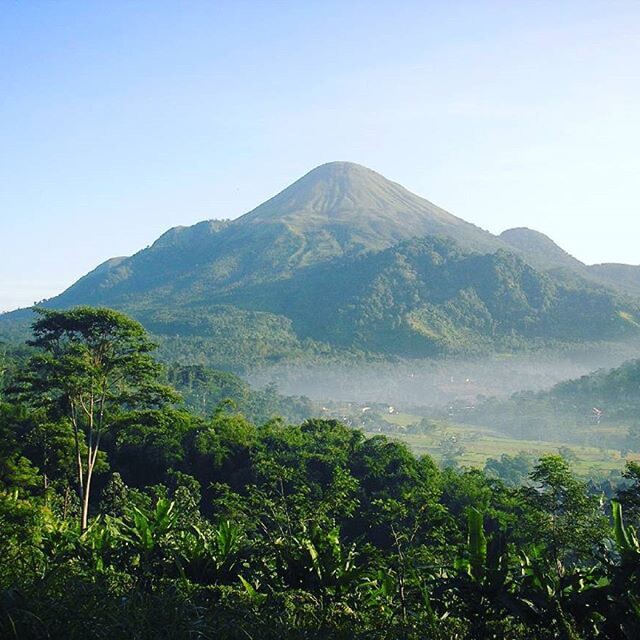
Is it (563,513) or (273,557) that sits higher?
(273,557)

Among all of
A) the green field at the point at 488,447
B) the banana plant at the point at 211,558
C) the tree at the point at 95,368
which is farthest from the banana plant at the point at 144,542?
Answer: the green field at the point at 488,447

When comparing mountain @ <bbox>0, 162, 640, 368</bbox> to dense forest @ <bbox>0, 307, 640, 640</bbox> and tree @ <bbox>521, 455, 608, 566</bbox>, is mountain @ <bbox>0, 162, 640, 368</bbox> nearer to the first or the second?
dense forest @ <bbox>0, 307, 640, 640</bbox>

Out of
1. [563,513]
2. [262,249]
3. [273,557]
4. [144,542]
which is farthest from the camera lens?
[262,249]

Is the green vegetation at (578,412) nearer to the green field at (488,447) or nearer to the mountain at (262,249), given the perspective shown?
the green field at (488,447)

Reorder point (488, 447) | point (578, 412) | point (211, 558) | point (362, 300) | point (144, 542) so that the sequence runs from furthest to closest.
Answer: point (362, 300) < point (578, 412) < point (488, 447) < point (144, 542) < point (211, 558)

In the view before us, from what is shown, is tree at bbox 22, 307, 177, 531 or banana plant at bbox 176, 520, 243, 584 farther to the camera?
tree at bbox 22, 307, 177, 531

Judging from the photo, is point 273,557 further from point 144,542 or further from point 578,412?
point 578,412

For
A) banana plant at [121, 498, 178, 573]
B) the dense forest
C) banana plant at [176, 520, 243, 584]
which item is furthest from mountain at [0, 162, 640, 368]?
banana plant at [176, 520, 243, 584]

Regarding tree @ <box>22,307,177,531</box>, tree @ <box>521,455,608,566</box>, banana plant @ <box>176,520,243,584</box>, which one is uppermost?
tree @ <box>22,307,177,531</box>

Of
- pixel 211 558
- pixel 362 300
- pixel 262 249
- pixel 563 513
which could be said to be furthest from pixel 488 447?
pixel 262 249

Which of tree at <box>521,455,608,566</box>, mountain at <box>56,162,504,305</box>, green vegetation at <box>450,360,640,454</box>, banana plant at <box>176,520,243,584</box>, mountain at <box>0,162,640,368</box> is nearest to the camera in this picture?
banana plant at <box>176,520,243,584</box>

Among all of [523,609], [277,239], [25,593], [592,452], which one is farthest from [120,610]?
[277,239]

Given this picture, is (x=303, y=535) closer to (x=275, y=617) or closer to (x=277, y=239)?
(x=275, y=617)

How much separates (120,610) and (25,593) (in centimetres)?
70
